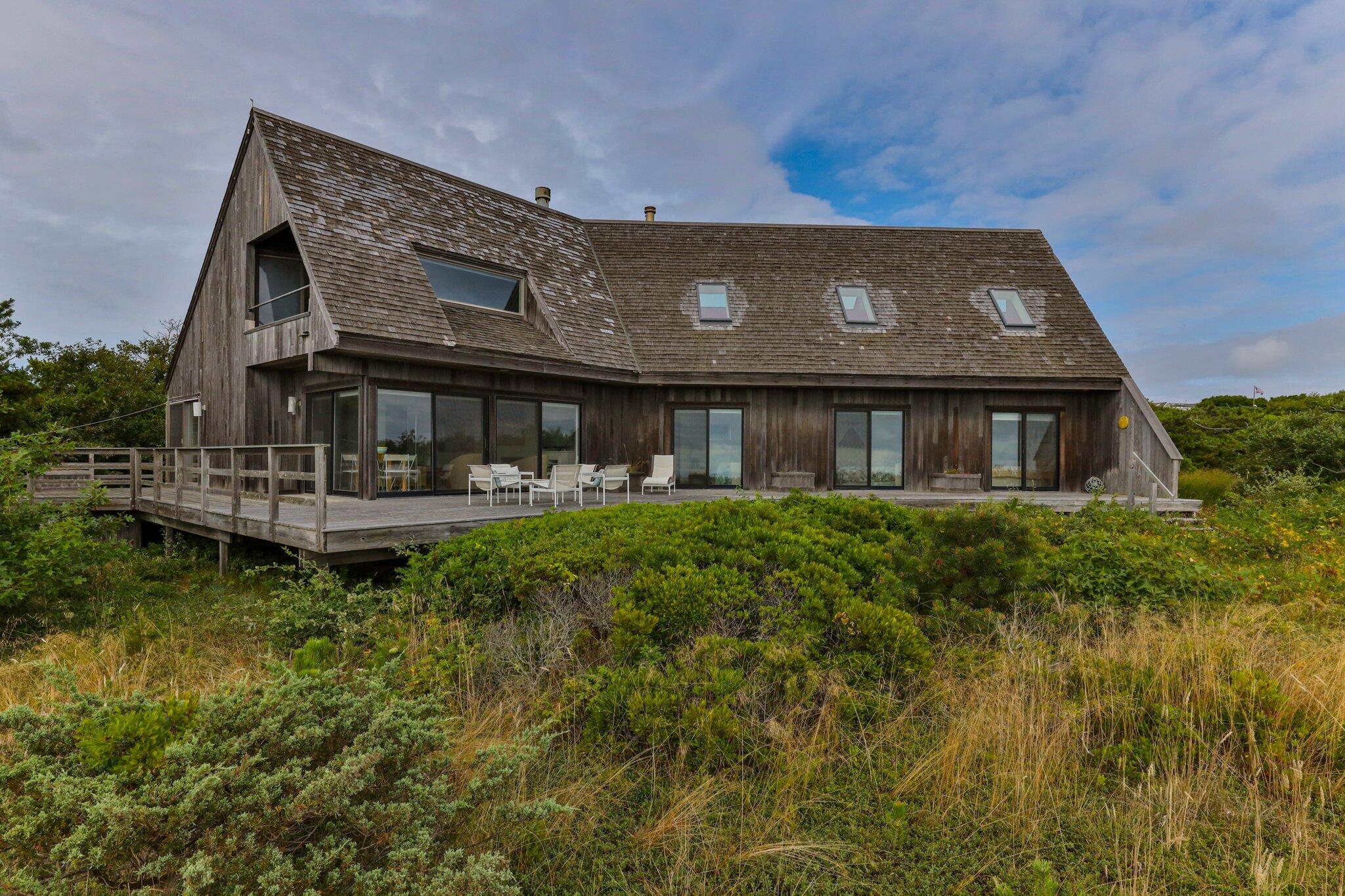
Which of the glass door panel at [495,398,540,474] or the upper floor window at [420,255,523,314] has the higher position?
the upper floor window at [420,255,523,314]

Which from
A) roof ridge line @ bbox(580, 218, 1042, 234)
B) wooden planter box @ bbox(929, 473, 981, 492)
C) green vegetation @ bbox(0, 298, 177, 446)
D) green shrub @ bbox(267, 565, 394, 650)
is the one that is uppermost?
roof ridge line @ bbox(580, 218, 1042, 234)

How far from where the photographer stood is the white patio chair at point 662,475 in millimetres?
11000

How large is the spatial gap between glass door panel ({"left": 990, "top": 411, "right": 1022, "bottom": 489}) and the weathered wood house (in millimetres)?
41

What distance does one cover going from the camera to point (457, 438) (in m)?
10.4

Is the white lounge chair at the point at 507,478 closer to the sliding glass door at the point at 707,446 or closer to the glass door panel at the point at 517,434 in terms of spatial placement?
the glass door panel at the point at 517,434

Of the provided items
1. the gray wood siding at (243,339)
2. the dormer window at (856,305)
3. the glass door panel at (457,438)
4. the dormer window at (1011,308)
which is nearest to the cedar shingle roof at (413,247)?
the gray wood siding at (243,339)

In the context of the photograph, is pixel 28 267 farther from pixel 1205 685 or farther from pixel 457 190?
pixel 1205 685

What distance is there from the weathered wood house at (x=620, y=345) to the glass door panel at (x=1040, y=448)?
48 millimetres

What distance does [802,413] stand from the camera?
12.4 meters

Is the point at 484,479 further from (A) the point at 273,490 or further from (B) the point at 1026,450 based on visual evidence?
(B) the point at 1026,450

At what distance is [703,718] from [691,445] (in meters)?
9.91

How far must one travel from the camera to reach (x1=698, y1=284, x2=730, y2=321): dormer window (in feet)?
42.4

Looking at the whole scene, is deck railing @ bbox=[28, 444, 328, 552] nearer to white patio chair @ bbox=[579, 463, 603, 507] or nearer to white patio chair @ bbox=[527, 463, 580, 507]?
white patio chair @ bbox=[527, 463, 580, 507]

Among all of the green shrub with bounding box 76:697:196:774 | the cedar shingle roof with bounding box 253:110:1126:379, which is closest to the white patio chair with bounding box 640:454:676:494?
the cedar shingle roof with bounding box 253:110:1126:379
